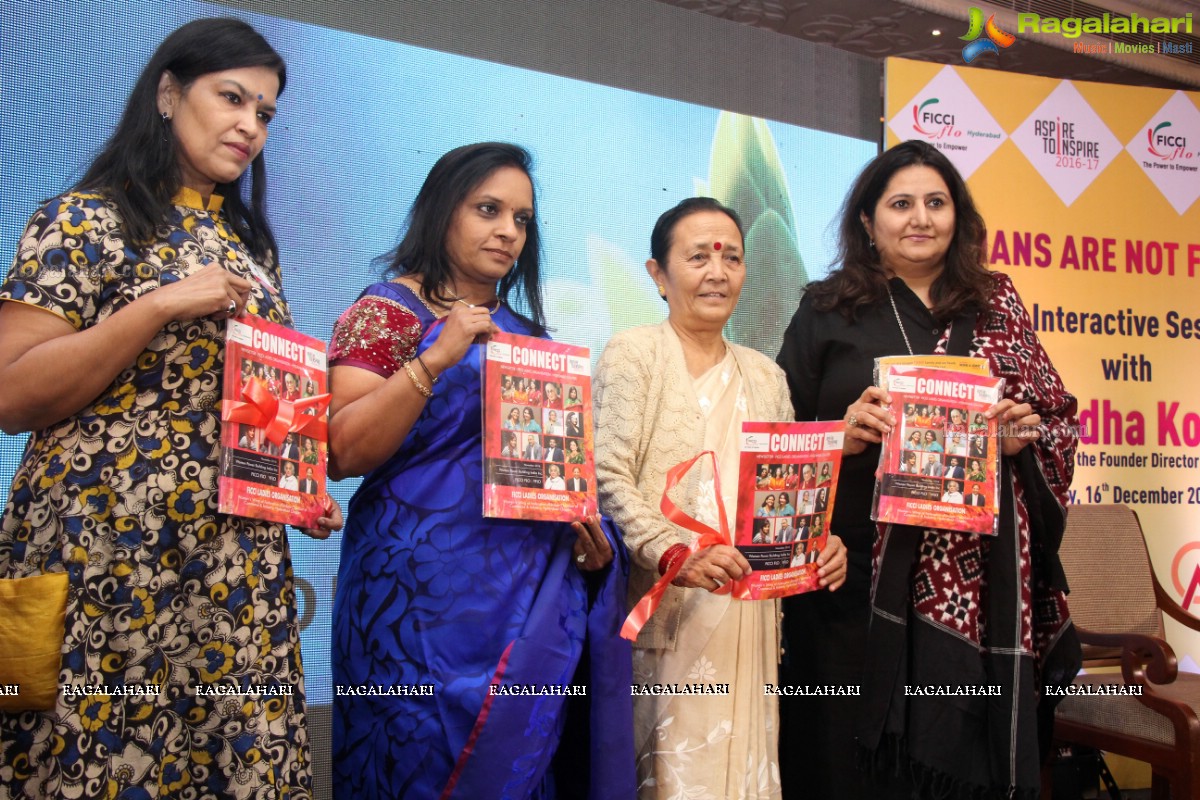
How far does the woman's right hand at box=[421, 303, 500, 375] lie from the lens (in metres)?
2.08

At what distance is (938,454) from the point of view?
2410 mm

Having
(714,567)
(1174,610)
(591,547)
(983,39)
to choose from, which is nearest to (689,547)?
(714,567)

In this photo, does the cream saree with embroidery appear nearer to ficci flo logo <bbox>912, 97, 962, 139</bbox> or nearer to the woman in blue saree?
the woman in blue saree

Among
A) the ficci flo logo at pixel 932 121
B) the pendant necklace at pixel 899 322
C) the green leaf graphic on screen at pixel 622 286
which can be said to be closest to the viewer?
the pendant necklace at pixel 899 322

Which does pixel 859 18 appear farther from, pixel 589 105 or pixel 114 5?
pixel 114 5

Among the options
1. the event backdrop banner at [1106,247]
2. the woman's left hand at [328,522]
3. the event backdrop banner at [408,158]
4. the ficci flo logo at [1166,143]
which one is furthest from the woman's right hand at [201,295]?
the ficci flo logo at [1166,143]

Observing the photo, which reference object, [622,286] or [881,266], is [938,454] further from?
[622,286]

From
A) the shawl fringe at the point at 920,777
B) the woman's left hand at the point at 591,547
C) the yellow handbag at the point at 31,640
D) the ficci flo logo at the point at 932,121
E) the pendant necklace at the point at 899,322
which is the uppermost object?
the ficci flo logo at the point at 932,121

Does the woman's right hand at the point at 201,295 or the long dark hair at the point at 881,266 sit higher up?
the long dark hair at the point at 881,266

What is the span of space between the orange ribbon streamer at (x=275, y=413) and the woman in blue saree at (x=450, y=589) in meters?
0.13

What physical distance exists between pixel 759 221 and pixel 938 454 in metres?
2.18

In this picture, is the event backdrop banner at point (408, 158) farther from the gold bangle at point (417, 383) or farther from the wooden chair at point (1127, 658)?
the wooden chair at point (1127, 658)

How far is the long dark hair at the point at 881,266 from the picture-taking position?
278 cm

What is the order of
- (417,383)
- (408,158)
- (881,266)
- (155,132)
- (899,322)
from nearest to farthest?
(155,132)
(417,383)
(899,322)
(881,266)
(408,158)
